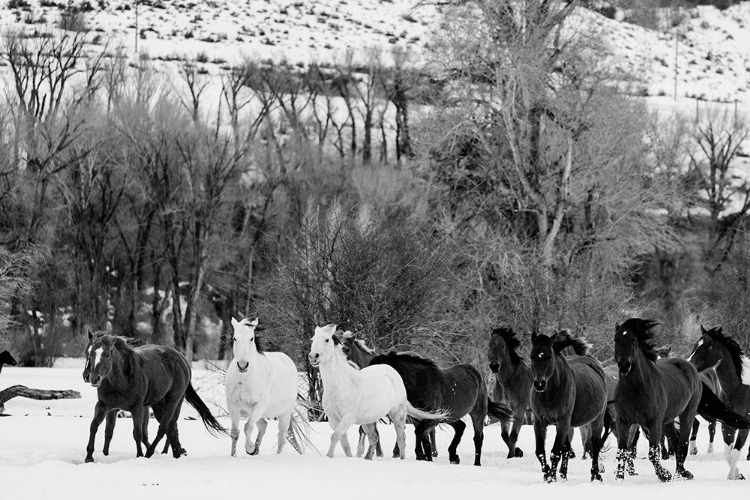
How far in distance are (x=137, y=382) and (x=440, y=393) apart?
416 cm

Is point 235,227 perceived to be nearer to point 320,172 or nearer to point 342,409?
point 320,172

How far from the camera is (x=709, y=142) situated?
65.4 metres

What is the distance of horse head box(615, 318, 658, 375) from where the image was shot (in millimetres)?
11961

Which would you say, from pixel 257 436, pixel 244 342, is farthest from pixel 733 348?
pixel 244 342

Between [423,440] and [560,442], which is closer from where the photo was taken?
[560,442]

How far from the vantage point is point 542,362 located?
465 inches

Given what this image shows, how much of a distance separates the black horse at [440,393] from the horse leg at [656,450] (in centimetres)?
296

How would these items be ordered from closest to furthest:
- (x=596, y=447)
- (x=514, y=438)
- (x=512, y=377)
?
(x=596, y=447), (x=512, y=377), (x=514, y=438)

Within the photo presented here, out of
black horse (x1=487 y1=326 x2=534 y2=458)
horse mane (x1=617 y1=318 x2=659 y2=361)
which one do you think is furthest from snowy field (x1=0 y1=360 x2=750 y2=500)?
horse mane (x1=617 y1=318 x2=659 y2=361)

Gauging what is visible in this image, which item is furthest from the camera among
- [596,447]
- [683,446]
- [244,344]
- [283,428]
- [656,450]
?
[283,428]

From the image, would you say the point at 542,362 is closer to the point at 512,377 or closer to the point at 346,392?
the point at 346,392

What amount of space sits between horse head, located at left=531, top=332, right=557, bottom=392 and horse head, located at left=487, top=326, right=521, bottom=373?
7.28 feet

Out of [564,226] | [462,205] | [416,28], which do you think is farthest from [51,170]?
[416,28]

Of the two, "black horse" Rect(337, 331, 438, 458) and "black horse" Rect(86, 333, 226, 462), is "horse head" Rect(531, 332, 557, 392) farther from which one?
"black horse" Rect(86, 333, 226, 462)
